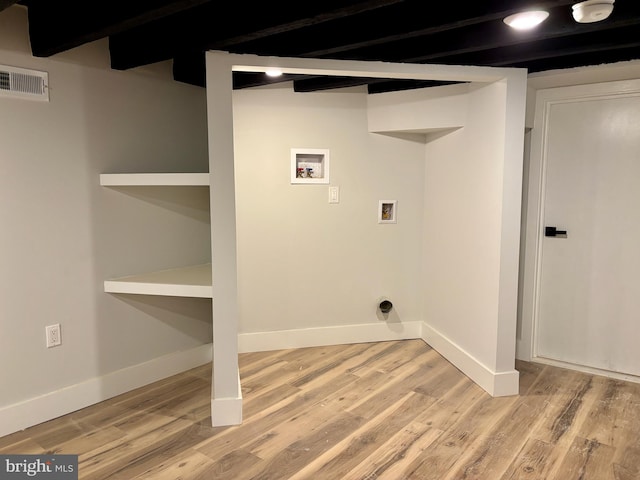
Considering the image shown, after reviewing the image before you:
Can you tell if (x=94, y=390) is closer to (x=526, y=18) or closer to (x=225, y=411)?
(x=225, y=411)

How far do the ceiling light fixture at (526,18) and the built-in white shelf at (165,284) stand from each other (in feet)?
6.32

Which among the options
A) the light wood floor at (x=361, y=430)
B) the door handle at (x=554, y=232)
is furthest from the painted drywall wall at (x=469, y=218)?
the door handle at (x=554, y=232)

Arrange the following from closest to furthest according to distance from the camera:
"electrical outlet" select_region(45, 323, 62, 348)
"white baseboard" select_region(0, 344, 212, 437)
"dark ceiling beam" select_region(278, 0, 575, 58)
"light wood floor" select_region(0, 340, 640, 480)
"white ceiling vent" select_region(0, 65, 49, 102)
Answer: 1. "dark ceiling beam" select_region(278, 0, 575, 58)
2. "light wood floor" select_region(0, 340, 640, 480)
3. "white ceiling vent" select_region(0, 65, 49, 102)
4. "white baseboard" select_region(0, 344, 212, 437)
5. "electrical outlet" select_region(45, 323, 62, 348)

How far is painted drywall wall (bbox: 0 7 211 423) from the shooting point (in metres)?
2.36

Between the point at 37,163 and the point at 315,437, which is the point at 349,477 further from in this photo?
the point at 37,163

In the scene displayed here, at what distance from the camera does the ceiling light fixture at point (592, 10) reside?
1846 mm

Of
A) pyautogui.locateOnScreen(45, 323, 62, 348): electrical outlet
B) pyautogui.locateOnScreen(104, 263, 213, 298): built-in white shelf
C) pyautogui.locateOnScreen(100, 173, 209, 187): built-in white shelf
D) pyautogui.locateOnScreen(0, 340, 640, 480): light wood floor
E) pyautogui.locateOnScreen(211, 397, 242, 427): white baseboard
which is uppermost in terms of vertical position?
pyautogui.locateOnScreen(100, 173, 209, 187): built-in white shelf

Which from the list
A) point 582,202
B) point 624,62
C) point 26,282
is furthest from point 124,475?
point 624,62

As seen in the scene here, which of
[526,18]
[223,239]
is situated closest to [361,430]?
[223,239]

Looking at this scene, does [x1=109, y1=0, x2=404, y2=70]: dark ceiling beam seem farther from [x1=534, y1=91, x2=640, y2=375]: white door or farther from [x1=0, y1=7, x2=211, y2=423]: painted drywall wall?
[x1=534, y1=91, x2=640, y2=375]: white door

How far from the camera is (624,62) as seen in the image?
2660 millimetres

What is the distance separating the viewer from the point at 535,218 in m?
3.26

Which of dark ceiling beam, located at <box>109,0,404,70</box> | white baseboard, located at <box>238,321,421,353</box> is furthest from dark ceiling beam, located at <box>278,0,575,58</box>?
white baseboard, located at <box>238,321,421,353</box>

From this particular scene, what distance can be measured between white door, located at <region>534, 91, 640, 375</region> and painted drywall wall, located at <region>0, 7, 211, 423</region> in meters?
2.45
